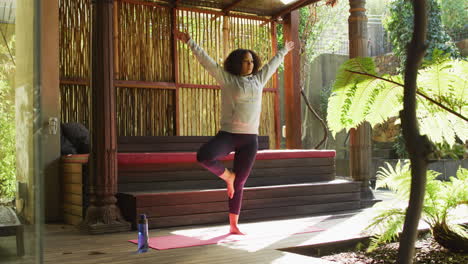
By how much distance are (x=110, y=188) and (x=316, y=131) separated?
8.73m

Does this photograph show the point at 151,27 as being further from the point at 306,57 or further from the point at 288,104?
the point at 306,57

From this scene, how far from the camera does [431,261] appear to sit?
2875 mm

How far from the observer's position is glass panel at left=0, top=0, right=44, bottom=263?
1359mm

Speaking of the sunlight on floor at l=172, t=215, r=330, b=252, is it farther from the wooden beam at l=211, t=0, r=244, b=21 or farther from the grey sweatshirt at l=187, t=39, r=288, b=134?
the wooden beam at l=211, t=0, r=244, b=21

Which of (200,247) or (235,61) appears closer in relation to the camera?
(200,247)

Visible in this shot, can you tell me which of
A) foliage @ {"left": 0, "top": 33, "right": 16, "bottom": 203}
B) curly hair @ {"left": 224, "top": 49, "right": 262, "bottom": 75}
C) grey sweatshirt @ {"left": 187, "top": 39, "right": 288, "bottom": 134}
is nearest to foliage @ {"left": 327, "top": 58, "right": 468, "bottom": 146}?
foliage @ {"left": 0, "top": 33, "right": 16, "bottom": 203}

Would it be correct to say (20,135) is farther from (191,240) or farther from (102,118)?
(102,118)

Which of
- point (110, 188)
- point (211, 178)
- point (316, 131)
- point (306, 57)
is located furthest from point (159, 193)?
point (316, 131)

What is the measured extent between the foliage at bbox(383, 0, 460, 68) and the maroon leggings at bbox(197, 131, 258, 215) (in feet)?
24.9

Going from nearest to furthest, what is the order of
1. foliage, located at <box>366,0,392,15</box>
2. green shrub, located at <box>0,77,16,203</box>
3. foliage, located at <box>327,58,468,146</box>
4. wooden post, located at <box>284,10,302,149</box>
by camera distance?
1. green shrub, located at <box>0,77,16,203</box>
2. foliage, located at <box>327,58,468,146</box>
3. wooden post, located at <box>284,10,302,149</box>
4. foliage, located at <box>366,0,392,15</box>

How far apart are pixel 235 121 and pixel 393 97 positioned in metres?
1.70

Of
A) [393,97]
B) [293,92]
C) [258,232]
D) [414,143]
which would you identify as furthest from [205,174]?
[414,143]

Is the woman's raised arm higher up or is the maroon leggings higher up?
the woman's raised arm

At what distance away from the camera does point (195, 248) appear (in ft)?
11.5
